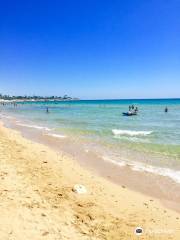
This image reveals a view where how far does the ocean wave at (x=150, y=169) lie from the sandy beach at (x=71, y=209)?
2003mm

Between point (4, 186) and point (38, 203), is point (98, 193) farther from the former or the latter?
point (4, 186)

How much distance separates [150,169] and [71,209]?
501 cm

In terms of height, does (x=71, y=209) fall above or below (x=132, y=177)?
above

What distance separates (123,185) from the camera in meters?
8.13

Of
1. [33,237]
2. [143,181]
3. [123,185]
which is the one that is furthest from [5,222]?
[143,181]

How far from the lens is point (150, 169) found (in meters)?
9.82

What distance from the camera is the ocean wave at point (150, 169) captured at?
29.5 ft

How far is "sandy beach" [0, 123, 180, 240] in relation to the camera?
4.62 metres

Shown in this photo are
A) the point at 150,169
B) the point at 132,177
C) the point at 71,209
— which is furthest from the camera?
the point at 150,169

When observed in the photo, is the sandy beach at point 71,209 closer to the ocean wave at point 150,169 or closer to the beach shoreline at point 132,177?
the beach shoreline at point 132,177

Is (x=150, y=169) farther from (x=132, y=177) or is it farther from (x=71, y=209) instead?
(x=71, y=209)

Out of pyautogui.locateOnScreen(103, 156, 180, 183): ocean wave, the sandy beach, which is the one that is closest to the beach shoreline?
pyautogui.locateOnScreen(103, 156, 180, 183): ocean wave

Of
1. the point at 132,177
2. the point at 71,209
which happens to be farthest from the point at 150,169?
the point at 71,209

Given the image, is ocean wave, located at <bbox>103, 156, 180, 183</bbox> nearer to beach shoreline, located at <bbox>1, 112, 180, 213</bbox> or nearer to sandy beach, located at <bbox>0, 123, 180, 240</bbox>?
beach shoreline, located at <bbox>1, 112, 180, 213</bbox>
